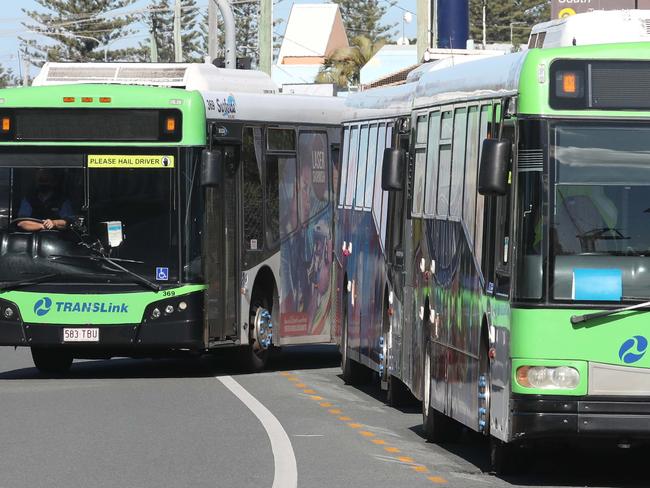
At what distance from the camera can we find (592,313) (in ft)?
37.6

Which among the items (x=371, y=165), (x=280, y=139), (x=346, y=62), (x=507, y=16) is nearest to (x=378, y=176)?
(x=371, y=165)

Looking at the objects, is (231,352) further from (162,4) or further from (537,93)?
(162,4)

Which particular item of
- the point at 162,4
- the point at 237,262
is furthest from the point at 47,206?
the point at 162,4

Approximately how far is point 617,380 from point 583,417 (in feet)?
1.03

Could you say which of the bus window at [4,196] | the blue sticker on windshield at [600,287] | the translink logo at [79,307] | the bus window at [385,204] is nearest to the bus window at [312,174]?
the translink logo at [79,307]

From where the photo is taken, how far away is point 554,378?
37.5 feet

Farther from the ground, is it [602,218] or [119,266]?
[602,218]

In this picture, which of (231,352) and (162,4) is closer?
(231,352)

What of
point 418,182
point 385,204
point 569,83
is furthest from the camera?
point 385,204

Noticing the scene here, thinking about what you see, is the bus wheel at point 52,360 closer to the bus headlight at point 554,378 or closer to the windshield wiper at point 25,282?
the windshield wiper at point 25,282

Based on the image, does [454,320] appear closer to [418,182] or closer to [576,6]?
[418,182]

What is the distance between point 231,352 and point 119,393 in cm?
350

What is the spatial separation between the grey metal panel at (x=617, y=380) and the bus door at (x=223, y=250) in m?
9.91

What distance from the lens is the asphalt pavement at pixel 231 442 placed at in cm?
1246
